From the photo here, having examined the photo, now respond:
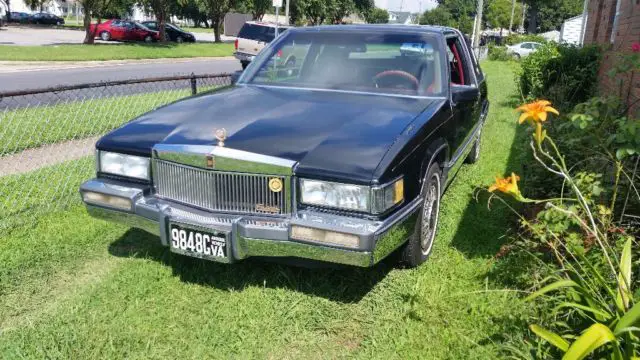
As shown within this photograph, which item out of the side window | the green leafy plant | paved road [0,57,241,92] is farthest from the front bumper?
paved road [0,57,241,92]

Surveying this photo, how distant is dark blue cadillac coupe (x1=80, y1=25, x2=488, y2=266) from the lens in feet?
9.61

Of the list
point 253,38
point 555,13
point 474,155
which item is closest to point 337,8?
point 253,38

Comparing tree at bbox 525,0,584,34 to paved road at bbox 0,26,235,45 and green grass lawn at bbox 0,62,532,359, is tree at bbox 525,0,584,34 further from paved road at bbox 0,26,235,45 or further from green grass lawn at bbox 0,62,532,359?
green grass lawn at bbox 0,62,532,359

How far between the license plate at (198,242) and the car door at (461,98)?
205cm

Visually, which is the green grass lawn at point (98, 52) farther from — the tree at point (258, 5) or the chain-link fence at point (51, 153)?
the chain-link fence at point (51, 153)

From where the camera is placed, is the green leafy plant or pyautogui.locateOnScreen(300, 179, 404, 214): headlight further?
pyautogui.locateOnScreen(300, 179, 404, 214): headlight

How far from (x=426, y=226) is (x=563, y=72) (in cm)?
763

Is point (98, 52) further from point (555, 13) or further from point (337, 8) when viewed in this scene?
point (555, 13)

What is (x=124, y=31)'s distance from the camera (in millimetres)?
32438

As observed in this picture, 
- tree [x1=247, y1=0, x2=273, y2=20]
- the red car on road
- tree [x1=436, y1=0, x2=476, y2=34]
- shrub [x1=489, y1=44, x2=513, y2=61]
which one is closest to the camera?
shrub [x1=489, y1=44, x2=513, y2=61]

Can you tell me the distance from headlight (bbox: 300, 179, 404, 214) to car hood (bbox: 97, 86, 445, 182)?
7 centimetres

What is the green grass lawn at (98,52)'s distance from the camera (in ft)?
68.4

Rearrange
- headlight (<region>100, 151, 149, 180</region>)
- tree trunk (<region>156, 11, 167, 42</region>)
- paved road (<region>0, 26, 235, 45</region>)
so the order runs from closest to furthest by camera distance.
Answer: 1. headlight (<region>100, 151, 149, 180</region>)
2. paved road (<region>0, 26, 235, 45</region>)
3. tree trunk (<region>156, 11, 167, 42</region>)

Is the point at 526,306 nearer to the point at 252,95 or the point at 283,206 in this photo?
the point at 283,206
